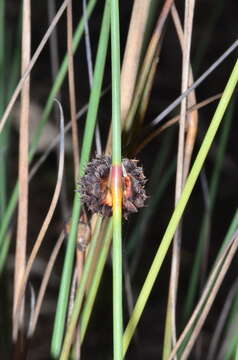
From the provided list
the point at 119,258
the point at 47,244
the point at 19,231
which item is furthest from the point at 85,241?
the point at 47,244

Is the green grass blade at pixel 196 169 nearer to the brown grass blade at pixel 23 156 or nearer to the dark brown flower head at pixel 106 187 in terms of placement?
the dark brown flower head at pixel 106 187

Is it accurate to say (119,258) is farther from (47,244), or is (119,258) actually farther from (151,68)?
(47,244)

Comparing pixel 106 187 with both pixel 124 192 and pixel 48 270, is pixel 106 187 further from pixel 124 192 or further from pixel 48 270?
pixel 48 270

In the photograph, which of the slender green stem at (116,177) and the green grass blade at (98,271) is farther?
the green grass blade at (98,271)

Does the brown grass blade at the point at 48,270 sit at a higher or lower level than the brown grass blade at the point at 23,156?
lower

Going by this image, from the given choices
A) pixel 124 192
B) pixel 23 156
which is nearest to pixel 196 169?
pixel 124 192

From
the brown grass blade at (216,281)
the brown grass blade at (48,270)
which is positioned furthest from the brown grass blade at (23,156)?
the brown grass blade at (216,281)
